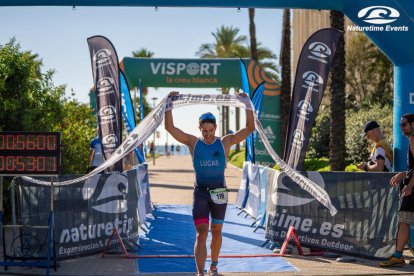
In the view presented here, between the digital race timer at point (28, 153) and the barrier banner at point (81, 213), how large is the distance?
0.42m

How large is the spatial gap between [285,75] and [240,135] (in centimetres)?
2106

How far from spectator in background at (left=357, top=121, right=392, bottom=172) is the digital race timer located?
4488 millimetres

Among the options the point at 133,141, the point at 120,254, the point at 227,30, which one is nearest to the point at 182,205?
the point at 120,254

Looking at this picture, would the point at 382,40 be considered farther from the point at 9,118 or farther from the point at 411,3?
the point at 9,118

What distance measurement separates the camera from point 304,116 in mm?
10938

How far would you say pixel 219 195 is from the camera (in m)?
7.60

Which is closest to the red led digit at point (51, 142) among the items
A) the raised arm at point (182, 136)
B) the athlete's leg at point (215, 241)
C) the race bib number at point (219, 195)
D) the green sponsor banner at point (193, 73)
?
the raised arm at point (182, 136)

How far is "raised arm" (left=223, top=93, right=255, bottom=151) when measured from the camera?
793 cm

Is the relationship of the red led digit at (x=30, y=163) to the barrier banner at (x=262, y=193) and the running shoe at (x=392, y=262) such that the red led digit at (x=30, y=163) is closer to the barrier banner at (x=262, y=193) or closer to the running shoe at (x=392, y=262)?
the running shoe at (x=392, y=262)

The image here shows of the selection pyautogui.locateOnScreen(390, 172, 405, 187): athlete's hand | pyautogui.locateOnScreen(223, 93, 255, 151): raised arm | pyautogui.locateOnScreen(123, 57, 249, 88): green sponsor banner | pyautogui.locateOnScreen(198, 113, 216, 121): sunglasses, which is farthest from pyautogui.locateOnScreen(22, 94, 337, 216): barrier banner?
pyautogui.locateOnScreen(123, 57, 249, 88): green sponsor banner

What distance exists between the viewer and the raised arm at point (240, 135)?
7.93m

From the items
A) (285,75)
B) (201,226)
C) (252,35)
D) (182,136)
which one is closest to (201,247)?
(201,226)

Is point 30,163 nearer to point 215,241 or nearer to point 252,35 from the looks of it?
point 215,241

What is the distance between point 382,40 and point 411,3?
73cm
